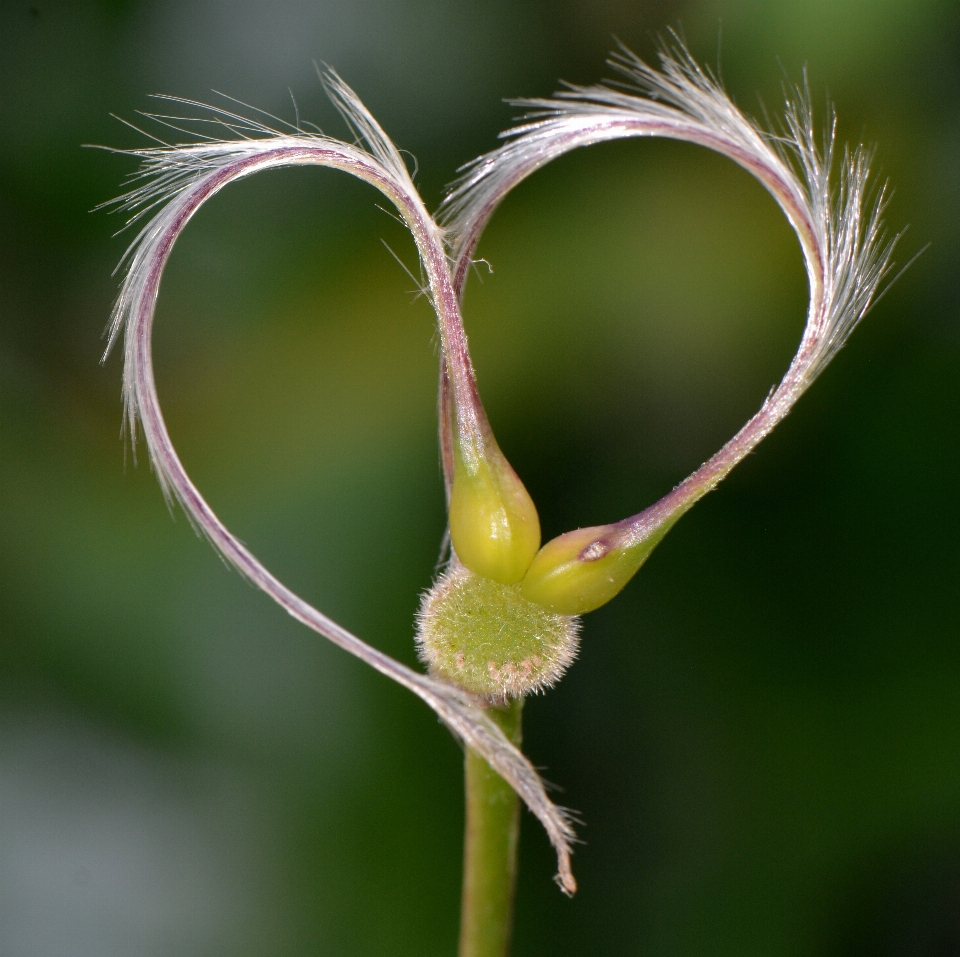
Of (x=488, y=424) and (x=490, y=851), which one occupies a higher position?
(x=488, y=424)

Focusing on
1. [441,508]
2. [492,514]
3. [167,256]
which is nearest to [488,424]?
[492,514]

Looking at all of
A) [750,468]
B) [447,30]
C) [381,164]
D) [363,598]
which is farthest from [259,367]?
[381,164]

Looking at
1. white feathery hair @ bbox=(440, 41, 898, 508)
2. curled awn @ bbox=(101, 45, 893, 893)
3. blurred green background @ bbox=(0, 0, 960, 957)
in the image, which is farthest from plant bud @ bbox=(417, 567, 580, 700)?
blurred green background @ bbox=(0, 0, 960, 957)

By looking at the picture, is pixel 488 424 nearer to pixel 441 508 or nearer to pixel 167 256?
pixel 167 256

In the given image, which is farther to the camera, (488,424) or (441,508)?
(441,508)

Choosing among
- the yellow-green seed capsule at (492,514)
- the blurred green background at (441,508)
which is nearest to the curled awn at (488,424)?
the yellow-green seed capsule at (492,514)

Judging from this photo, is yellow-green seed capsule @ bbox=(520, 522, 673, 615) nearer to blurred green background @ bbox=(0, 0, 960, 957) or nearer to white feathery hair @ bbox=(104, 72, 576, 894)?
white feathery hair @ bbox=(104, 72, 576, 894)
